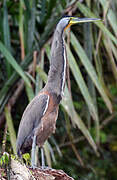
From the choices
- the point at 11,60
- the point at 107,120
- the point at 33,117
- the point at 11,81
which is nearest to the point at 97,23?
the point at 11,60

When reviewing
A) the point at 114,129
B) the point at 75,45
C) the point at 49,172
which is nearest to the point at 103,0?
the point at 75,45

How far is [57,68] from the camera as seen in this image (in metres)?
3.62

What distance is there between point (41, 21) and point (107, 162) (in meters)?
3.62

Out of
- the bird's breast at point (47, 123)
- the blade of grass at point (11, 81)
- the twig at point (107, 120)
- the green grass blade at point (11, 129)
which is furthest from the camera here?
the twig at point (107, 120)

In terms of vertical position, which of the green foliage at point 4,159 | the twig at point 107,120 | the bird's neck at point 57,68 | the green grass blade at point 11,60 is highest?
the green grass blade at point 11,60

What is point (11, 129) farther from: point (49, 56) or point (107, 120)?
point (107, 120)

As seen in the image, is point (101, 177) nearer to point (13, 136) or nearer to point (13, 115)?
point (13, 115)

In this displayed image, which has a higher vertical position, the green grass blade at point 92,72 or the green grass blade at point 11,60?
the green grass blade at point 11,60

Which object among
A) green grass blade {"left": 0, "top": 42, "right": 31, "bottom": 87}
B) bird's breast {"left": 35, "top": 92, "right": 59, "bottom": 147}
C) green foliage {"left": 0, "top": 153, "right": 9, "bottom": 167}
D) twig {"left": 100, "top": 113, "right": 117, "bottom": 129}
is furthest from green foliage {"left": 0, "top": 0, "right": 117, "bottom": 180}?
twig {"left": 100, "top": 113, "right": 117, "bottom": 129}

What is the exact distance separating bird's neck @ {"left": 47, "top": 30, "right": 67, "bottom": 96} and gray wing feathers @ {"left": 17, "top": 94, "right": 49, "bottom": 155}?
0.37 feet

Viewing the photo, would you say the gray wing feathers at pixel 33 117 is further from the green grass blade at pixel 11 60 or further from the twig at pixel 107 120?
the twig at pixel 107 120

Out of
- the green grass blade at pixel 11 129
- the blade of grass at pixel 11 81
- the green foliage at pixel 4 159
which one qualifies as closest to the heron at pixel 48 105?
the green grass blade at pixel 11 129

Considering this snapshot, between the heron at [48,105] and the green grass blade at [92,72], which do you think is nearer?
the heron at [48,105]

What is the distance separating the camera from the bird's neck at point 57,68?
359cm
